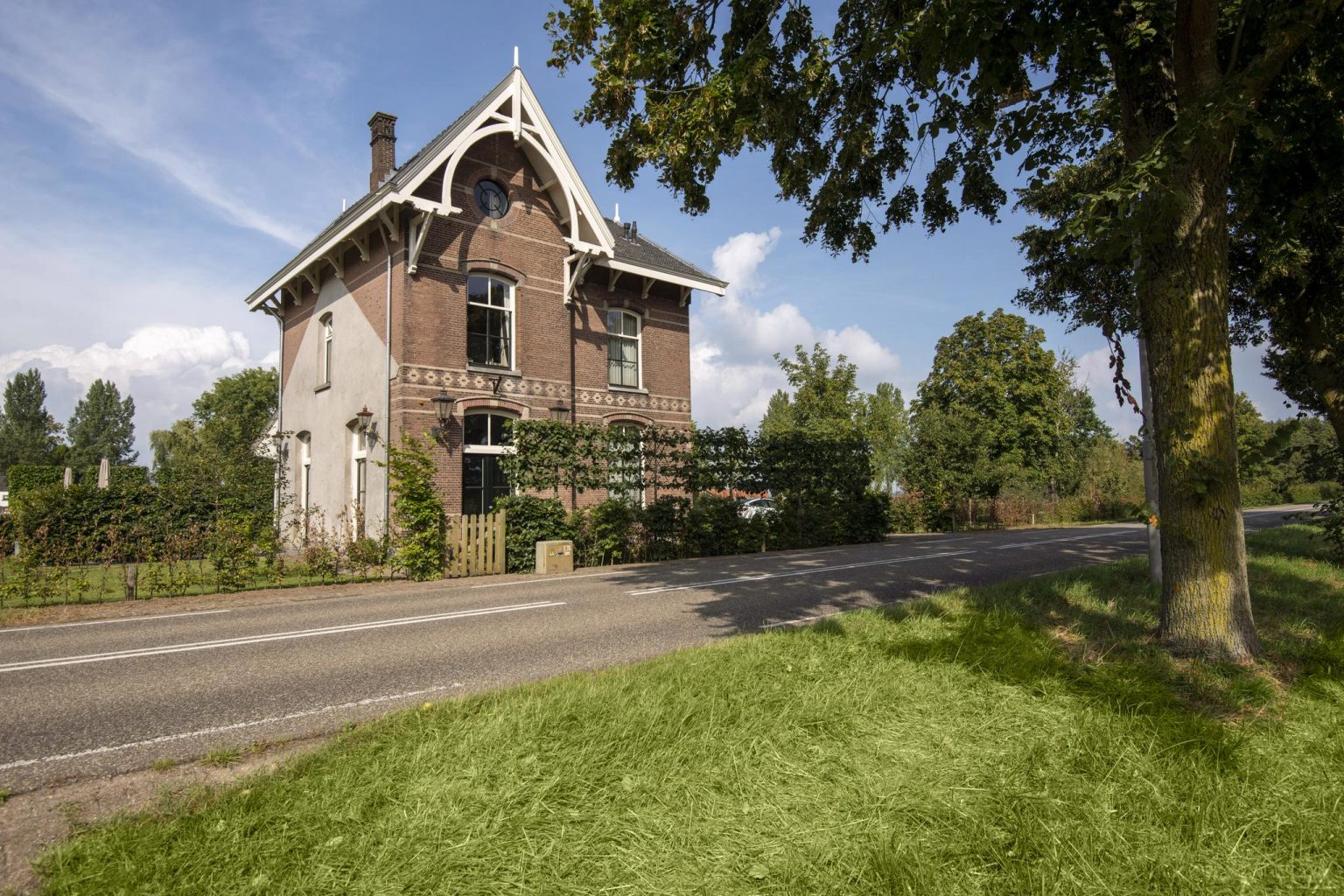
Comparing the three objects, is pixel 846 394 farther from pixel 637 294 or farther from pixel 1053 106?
pixel 1053 106

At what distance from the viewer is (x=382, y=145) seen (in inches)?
841

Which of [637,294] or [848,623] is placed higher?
[637,294]

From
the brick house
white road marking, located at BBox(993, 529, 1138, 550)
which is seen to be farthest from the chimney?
white road marking, located at BBox(993, 529, 1138, 550)

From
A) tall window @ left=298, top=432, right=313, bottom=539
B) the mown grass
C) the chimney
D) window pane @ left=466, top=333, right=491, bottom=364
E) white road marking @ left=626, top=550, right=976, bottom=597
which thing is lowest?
white road marking @ left=626, top=550, right=976, bottom=597

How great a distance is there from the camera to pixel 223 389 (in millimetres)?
55750

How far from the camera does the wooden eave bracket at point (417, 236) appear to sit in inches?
657

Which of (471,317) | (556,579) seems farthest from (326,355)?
(556,579)

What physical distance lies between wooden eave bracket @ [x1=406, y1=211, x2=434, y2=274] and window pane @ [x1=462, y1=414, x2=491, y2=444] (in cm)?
365

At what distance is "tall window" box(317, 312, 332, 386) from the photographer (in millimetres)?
20531

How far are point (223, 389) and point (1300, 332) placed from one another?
205ft

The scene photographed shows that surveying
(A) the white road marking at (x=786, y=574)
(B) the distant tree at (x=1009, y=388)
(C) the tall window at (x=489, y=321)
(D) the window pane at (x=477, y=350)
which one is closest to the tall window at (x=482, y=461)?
(D) the window pane at (x=477, y=350)

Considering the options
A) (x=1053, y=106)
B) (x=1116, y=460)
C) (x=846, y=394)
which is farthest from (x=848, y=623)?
(x=1116, y=460)

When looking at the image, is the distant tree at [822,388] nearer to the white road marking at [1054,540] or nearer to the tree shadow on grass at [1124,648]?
the white road marking at [1054,540]

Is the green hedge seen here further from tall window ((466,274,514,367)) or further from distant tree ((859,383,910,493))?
distant tree ((859,383,910,493))
